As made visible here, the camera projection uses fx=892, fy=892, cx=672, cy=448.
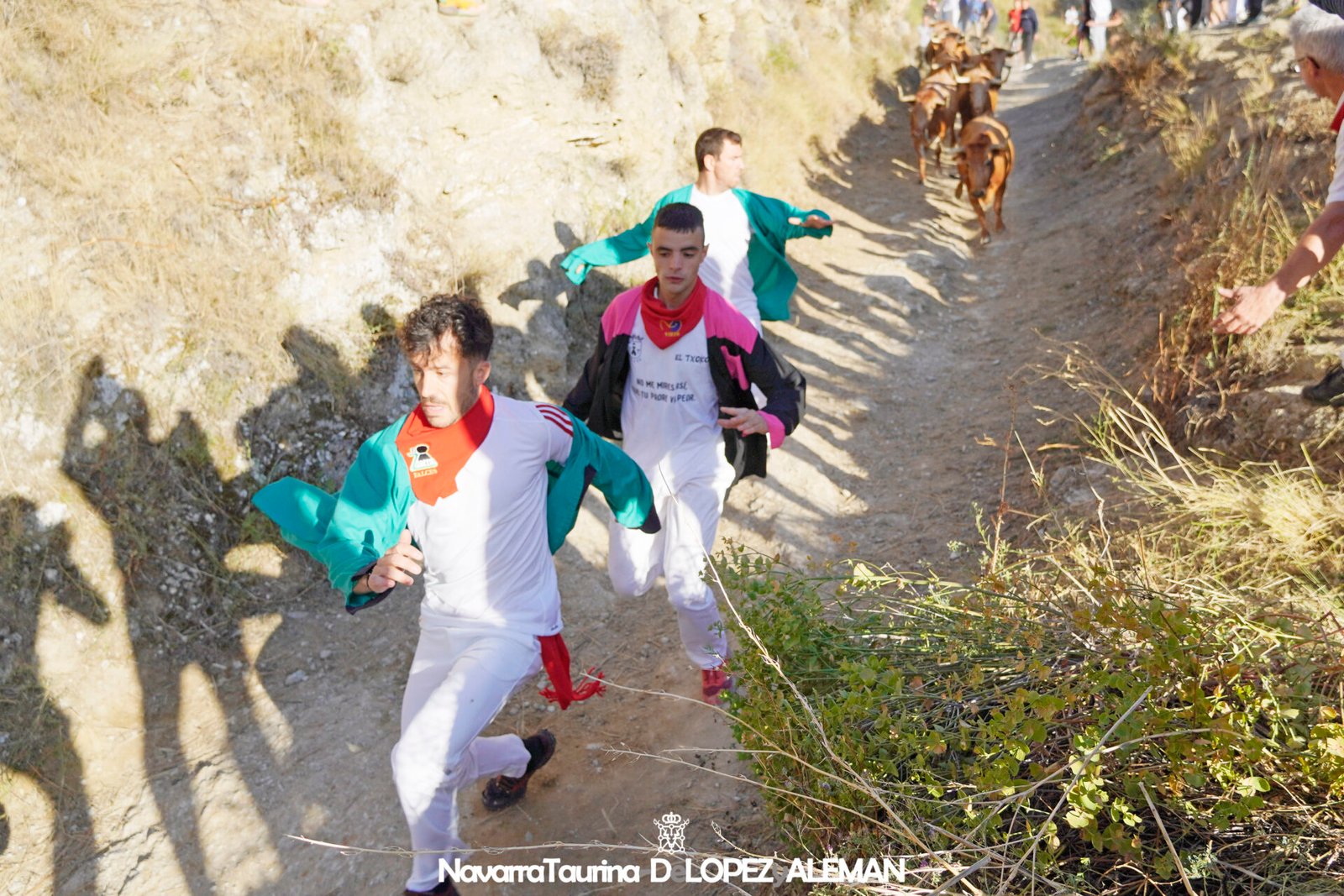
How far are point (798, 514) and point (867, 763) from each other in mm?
3458

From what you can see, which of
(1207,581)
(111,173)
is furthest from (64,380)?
(1207,581)

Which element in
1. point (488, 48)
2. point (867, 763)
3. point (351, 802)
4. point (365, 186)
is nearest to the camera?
point (867, 763)

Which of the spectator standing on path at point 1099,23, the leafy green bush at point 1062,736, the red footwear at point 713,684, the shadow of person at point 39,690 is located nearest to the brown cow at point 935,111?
the spectator standing on path at point 1099,23

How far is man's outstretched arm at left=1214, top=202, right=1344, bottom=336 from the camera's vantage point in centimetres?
292

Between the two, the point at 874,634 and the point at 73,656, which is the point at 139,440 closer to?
the point at 73,656

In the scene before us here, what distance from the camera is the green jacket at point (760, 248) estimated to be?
483 cm

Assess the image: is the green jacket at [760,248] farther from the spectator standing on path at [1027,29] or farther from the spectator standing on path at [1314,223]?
the spectator standing on path at [1027,29]

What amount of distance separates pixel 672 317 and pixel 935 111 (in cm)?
1099

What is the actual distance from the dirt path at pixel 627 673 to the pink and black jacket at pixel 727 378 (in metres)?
1.18

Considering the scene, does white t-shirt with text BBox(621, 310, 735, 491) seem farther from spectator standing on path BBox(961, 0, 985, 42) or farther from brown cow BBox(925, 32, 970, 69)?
spectator standing on path BBox(961, 0, 985, 42)

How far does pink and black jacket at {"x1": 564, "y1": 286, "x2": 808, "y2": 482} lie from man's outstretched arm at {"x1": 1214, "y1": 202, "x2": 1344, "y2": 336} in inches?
61.2

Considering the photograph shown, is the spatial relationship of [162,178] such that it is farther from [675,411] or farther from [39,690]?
[675,411]

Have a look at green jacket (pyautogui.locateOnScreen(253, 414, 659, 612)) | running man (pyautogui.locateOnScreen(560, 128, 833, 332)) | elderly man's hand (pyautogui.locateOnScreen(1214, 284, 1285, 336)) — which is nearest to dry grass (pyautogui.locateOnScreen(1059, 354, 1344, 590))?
elderly man's hand (pyautogui.locateOnScreen(1214, 284, 1285, 336))

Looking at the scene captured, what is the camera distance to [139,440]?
4.44 m
